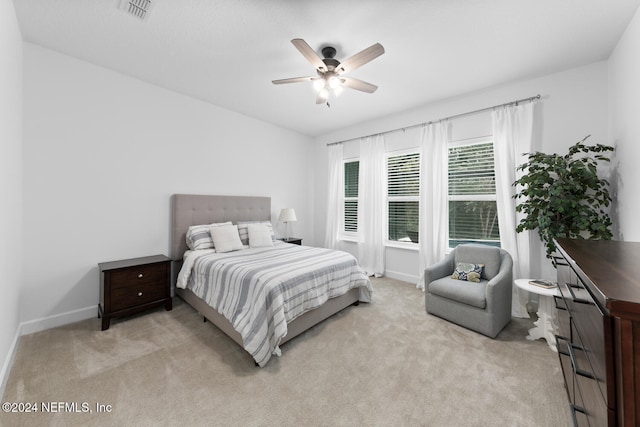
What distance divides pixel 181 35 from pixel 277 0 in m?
1.05

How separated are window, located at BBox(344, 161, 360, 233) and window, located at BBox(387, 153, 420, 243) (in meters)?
0.76

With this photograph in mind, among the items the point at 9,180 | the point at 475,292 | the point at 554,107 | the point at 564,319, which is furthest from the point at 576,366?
the point at 9,180

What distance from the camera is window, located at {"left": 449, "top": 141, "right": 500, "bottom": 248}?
3424 mm

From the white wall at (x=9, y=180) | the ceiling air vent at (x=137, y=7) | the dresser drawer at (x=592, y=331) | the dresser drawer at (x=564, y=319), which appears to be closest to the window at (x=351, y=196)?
the dresser drawer at (x=564, y=319)

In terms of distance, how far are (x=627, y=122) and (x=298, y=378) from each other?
3607mm

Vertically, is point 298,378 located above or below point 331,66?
below

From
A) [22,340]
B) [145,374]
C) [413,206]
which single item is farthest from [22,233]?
[413,206]

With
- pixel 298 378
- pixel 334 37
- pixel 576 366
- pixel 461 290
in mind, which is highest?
pixel 334 37

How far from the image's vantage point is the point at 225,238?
3.44 m

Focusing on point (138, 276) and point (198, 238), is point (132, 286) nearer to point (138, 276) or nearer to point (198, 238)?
point (138, 276)

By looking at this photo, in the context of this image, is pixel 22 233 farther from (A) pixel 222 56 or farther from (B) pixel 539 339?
(B) pixel 539 339

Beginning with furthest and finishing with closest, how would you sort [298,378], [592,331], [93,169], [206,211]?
[206,211]
[93,169]
[298,378]
[592,331]

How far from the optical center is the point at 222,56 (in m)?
2.62

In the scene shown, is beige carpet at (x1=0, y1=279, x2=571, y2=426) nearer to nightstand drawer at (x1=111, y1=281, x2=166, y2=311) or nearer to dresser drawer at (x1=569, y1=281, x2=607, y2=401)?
nightstand drawer at (x1=111, y1=281, x2=166, y2=311)
